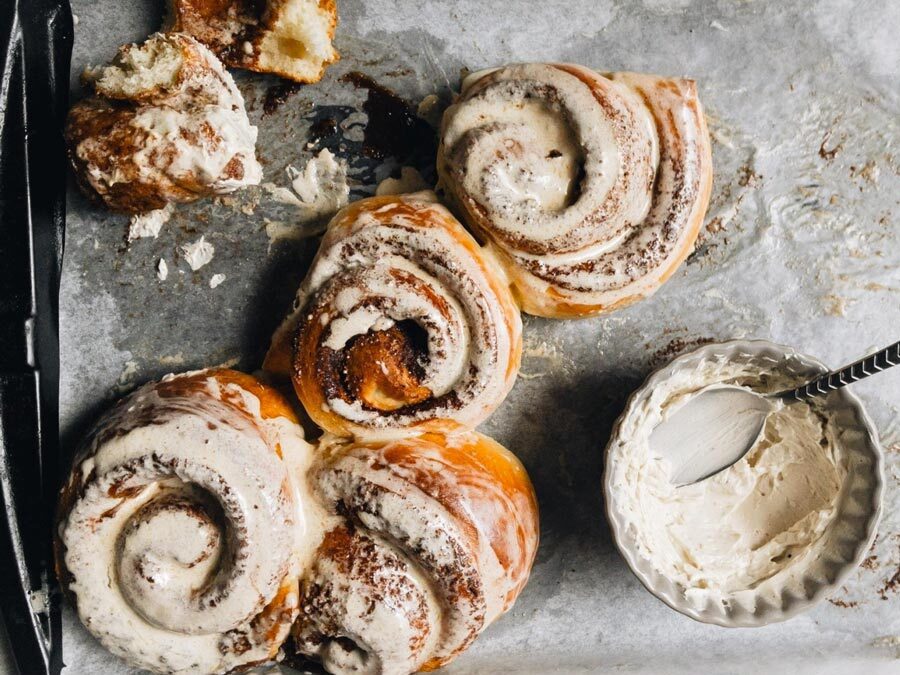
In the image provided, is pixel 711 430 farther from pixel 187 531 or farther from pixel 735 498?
pixel 187 531

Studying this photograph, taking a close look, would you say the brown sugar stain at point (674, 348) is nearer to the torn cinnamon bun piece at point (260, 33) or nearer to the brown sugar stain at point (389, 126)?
the brown sugar stain at point (389, 126)

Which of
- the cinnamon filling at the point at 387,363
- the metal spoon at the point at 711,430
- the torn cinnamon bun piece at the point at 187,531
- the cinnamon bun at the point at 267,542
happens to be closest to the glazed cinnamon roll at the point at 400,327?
the cinnamon filling at the point at 387,363

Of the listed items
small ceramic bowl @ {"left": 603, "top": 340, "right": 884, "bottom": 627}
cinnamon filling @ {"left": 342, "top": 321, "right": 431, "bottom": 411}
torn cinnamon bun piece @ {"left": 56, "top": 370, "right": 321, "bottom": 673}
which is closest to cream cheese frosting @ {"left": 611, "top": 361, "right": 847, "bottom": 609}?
small ceramic bowl @ {"left": 603, "top": 340, "right": 884, "bottom": 627}

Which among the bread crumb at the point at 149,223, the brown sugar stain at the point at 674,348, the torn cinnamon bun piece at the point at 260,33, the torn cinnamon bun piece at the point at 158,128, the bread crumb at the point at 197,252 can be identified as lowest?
the brown sugar stain at the point at 674,348

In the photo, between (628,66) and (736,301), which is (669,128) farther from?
(736,301)

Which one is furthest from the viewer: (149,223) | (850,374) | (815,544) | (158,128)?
(149,223)

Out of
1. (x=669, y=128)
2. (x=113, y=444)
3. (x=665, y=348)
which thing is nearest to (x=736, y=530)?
(x=665, y=348)

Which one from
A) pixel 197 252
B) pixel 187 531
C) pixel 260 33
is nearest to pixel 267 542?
pixel 187 531
